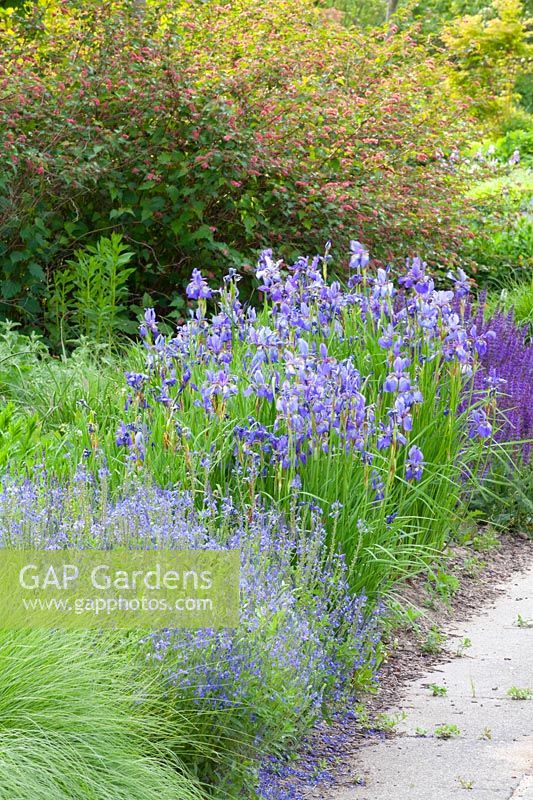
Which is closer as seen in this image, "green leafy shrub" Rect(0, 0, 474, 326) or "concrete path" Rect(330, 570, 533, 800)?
"concrete path" Rect(330, 570, 533, 800)

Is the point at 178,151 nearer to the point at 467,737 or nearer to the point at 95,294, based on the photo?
the point at 95,294

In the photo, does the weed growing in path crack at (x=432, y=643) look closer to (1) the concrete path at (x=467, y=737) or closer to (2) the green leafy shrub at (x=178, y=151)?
(1) the concrete path at (x=467, y=737)

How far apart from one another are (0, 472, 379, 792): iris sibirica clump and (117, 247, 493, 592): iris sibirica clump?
0.26 meters

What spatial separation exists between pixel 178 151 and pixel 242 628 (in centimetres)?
579

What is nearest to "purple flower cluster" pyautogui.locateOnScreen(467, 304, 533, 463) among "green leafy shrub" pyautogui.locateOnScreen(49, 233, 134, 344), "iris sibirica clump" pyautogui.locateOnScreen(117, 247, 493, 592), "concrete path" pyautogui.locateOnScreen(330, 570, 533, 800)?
"iris sibirica clump" pyautogui.locateOnScreen(117, 247, 493, 592)

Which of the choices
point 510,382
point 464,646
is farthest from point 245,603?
point 510,382

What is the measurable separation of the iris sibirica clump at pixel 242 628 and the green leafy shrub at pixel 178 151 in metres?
4.45

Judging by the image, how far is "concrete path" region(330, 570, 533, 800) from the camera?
3.27 meters

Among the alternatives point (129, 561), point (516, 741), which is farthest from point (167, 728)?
point (516, 741)

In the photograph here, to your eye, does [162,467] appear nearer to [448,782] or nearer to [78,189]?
[448,782]

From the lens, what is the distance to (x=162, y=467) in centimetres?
435

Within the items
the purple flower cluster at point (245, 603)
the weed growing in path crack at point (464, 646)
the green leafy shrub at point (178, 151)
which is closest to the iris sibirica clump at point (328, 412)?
the purple flower cluster at point (245, 603)

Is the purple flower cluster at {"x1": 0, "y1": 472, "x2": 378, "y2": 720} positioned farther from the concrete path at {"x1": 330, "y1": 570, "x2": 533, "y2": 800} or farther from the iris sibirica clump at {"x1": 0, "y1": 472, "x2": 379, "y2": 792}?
the concrete path at {"x1": 330, "y1": 570, "x2": 533, "y2": 800}

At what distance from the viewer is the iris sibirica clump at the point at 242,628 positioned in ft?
9.87
